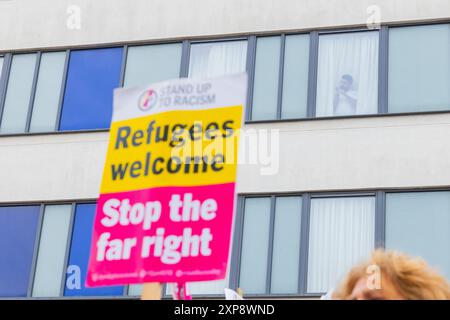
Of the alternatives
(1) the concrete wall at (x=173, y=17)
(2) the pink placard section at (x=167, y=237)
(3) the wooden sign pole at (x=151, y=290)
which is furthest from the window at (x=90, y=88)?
(3) the wooden sign pole at (x=151, y=290)

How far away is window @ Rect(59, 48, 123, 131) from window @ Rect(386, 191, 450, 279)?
18.9ft

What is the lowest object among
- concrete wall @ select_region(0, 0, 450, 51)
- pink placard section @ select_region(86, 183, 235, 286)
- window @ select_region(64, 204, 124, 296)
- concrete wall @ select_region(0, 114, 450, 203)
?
pink placard section @ select_region(86, 183, 235, 286)

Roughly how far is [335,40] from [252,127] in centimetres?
227

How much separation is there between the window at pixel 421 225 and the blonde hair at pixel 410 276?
10.8m

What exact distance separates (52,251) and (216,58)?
15.5 ft

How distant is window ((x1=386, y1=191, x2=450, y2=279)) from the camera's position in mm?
16547

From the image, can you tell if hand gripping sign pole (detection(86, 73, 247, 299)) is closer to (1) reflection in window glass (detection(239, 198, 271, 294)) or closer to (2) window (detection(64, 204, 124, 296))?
(1) reflection in window glass (detection(239, 198, 271, 294))

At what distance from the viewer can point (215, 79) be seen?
777cm

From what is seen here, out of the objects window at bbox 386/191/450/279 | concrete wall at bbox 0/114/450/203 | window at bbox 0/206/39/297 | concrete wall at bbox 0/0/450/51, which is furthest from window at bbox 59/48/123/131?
window at bbox 386/191/450/279

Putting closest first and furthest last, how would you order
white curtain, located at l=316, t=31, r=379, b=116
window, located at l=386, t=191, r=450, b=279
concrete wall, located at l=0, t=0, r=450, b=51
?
window, located at l=386, t=191, r=450, b=279
white curtain, located at l=316, t=31, r=379, b=116
concrete wall, located at l=0, t=0, r=450, b=51

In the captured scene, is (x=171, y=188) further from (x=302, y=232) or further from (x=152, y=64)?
(x=152, y=64)

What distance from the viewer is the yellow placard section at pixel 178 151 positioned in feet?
24.6
